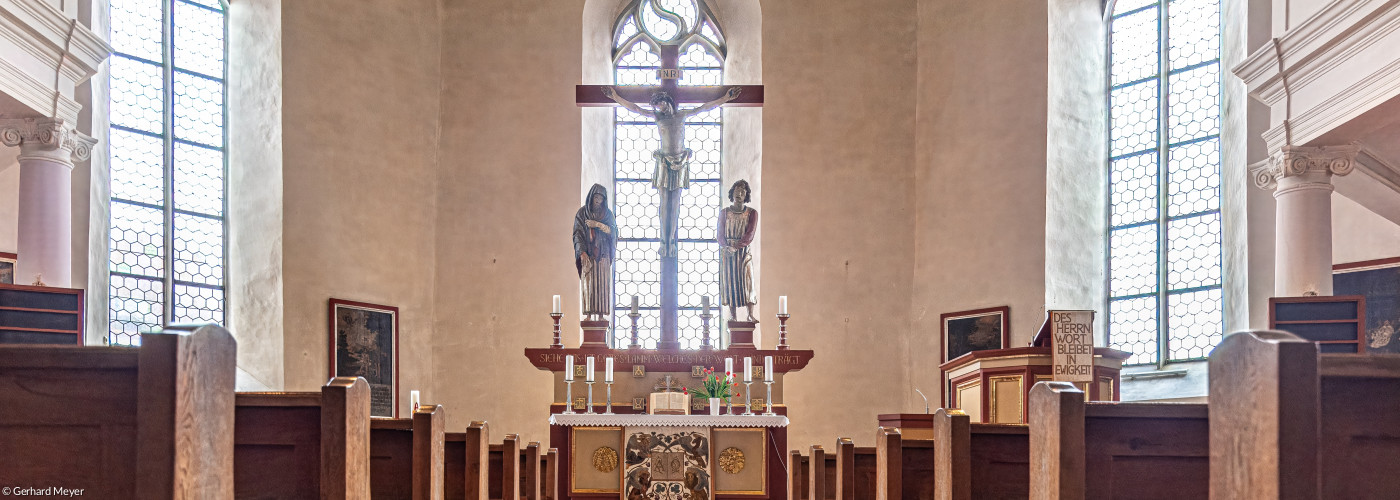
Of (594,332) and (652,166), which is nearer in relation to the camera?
(594,332)

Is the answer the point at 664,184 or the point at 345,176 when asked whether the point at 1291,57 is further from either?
the point at 345,176

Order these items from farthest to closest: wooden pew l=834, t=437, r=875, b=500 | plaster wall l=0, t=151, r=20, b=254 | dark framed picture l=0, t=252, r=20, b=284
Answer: plaster wall l=0, t=151, r=20, b=254 → dark framed picture l=0, t=252, r=20, b=284 → wooden pew l=834, t=437, r=875, b=500

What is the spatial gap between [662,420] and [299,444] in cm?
583

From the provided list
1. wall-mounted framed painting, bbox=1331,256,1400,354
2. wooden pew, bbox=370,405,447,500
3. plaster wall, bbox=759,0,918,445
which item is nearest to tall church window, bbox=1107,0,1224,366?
wall-mounted framed painting, bbox=1331,256,1400,354

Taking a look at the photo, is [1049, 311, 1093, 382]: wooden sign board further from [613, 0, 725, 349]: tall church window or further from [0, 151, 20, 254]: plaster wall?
[0, 151, 20, 254]: plaster wall

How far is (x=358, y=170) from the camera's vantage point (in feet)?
42.1

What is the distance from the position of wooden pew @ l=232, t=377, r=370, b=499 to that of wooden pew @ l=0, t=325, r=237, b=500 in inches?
12.7

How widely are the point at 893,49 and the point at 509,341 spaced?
17.8ft

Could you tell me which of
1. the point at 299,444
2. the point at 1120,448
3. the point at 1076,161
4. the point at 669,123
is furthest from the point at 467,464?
the point at 1076,161

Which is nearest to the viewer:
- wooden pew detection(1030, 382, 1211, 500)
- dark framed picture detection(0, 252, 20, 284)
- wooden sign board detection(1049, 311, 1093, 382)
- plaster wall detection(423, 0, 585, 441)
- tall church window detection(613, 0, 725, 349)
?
wooden pew detection(1030, 382, 1211, 500)

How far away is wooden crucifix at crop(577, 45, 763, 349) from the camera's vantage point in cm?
1117

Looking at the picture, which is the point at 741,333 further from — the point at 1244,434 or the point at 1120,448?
the point at 1244,434

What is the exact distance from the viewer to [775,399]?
35.2 feet

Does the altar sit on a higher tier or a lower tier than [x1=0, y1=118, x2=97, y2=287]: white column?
lower
